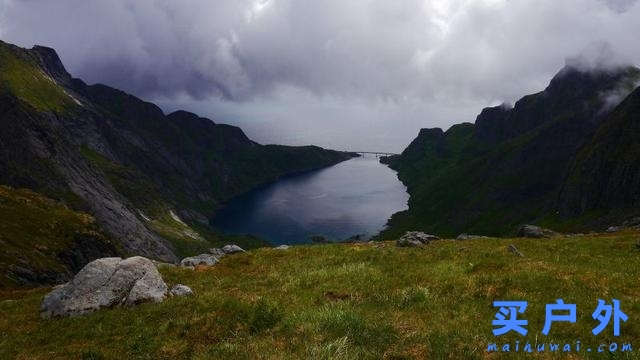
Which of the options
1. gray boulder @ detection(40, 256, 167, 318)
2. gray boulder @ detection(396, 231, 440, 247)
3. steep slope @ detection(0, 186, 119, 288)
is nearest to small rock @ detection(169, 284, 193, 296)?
gray boulder @ detection(40, 256, 167, 318)

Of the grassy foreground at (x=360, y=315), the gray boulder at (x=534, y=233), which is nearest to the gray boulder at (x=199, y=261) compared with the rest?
the grassy foreground at (x=360, y=315)

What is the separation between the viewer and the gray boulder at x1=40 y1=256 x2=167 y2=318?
23.8 m

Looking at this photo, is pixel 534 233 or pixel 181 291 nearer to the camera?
pixel 181 291

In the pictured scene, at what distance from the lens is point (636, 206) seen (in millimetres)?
180750

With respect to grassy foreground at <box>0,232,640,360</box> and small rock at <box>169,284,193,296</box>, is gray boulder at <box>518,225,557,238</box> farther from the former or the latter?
small rock at <box>169,284,193,296</box>

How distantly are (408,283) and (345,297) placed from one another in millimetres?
2843

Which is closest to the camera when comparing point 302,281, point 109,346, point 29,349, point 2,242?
point 109,346

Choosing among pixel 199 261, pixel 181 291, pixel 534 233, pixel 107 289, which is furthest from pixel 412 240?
pixel 107 289

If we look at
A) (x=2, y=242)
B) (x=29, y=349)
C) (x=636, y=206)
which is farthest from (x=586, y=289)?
(x=636, y=206)

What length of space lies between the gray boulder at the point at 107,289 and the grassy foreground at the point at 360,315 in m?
1.04

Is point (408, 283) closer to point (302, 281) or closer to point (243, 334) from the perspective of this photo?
point (302, 281)

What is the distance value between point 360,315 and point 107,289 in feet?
47.1

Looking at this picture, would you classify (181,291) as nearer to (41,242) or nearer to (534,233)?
(534,233)

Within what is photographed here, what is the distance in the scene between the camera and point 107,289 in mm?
24516
